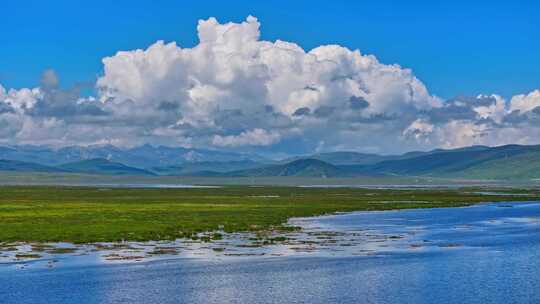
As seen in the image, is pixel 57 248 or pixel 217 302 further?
pixel 57 248

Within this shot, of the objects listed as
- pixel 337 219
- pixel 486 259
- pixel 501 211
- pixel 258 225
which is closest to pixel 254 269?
pixel 486 259

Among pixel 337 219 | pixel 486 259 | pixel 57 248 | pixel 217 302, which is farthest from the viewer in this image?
pixel 337 219

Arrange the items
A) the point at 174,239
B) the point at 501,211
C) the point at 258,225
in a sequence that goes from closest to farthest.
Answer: the point at 174,239
the point at 258,225
the point at 501,211

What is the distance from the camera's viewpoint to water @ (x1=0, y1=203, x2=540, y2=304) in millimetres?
44812

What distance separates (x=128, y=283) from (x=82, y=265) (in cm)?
877

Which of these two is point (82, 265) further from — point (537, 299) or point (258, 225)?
point (258, 225)

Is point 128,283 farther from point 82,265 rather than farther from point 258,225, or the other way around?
point 258,225

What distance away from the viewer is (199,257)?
61.9 meters

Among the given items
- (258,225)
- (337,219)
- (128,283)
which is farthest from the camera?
(337,219)

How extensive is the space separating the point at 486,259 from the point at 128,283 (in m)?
30.5

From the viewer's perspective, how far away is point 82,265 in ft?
185

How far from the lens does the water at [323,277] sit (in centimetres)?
4481

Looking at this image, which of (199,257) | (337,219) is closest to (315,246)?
(199,257)

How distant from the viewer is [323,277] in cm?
5209
